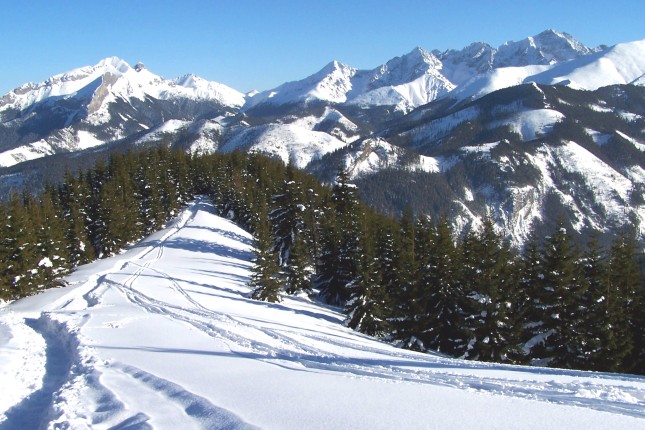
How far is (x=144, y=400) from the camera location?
11.1m

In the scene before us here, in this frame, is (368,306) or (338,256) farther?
(338,256)

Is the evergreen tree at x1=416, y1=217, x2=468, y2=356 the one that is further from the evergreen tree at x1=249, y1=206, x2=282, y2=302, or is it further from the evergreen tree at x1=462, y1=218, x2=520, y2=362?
the evergreen tree at x1=249, y1=206, x2=282, y2=302

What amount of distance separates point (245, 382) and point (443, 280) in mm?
21041

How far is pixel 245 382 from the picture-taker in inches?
490

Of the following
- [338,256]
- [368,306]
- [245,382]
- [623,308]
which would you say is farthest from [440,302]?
[245,382]

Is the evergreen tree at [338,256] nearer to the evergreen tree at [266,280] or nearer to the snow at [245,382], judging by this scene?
the evergreen tree at [266,280]

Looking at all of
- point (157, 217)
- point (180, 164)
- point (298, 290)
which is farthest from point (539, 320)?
point (180, 164)

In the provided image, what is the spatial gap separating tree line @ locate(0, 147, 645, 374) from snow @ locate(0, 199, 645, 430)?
9992mm

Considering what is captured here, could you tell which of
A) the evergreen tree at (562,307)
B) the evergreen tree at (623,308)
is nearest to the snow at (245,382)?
the evergreen tree at (562,307)

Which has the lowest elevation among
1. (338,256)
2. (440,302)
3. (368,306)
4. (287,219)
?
(368,306)

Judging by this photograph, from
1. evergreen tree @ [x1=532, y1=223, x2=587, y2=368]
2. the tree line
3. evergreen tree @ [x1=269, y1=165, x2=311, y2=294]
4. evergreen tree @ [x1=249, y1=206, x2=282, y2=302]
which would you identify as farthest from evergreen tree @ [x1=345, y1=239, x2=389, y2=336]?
evergreen tree @ [x1=269, y1=165, x2=311, y2=294]

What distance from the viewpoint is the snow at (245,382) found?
9.60m

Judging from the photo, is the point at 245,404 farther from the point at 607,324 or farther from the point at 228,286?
the point at 228,286

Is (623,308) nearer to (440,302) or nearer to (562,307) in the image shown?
(562,307)
